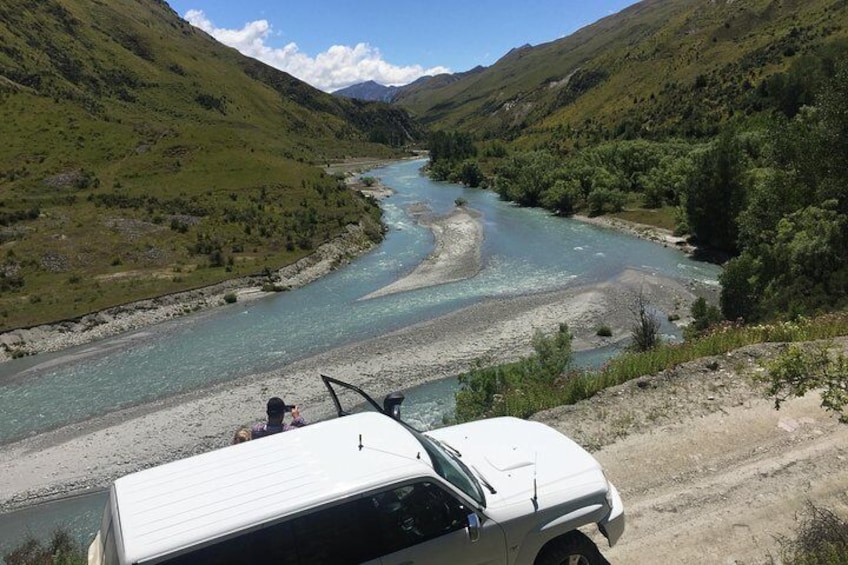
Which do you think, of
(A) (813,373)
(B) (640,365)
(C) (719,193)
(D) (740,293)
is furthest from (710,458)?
(C) (719,193)

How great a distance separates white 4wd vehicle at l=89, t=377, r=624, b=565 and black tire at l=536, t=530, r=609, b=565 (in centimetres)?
2

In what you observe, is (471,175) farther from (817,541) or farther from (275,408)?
(817,541)

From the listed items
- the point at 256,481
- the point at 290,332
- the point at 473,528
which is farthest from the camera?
the point at 290,332

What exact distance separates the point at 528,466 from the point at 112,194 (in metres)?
72.8

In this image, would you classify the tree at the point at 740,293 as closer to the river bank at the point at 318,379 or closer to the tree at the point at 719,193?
the river bank at the point at 318,379

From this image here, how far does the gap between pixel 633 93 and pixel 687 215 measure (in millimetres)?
99903

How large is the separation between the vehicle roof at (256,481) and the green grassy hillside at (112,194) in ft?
130

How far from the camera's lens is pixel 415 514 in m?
6.41

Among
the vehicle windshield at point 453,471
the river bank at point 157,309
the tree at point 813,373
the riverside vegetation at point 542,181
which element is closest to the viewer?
the vehicle windshield at point 453,471

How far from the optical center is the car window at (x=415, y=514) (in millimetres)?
6219

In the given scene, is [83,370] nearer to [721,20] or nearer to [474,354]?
[474,354]

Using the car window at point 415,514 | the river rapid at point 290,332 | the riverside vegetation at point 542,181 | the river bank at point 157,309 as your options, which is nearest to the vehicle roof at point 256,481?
the car window at point 415,514

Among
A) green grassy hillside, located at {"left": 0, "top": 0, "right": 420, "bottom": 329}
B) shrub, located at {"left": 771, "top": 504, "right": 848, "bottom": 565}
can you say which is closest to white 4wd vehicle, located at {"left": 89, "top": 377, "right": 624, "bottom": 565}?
shrub, located at {"left": 771, "top": 504, "right": 848, "bottom": 565}

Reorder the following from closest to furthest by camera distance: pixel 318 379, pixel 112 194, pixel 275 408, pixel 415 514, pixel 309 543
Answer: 1. pixel 309 543
2. pixel 415 514
3. pixel 275 408
4. pixel 318 379
5. pixel 112 194
